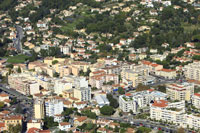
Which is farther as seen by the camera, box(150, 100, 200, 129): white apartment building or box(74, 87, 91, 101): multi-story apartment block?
box(74, 87, 91, 101): multi-story apartment block

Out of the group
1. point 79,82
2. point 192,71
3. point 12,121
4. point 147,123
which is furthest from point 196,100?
point 12,121

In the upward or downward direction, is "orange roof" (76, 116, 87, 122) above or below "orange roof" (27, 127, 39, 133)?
below

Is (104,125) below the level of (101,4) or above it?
below

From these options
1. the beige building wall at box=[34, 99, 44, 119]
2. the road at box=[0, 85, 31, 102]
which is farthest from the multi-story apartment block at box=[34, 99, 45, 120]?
the road at box=[0, 85, 31, 102]

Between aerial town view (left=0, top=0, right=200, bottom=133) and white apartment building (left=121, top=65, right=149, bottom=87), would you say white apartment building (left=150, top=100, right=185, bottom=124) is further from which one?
white apartment building (left=121, top=65, right=149, bottom=87)

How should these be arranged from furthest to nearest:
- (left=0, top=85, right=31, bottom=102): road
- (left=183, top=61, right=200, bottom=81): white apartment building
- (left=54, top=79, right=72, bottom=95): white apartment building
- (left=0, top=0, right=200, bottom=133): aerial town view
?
(left=183, top=61, right=200, bottom=81): white apartment building
(left=54, top=79, right=72, bottom=95): white apartment building
(left=0, top=85, right=31, bottom=102): road
(left=0, top=0, right=200, bottom=133): aerial town view

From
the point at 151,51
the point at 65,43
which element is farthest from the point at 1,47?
the point at 151,51

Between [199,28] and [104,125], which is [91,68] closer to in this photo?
[104,125]
